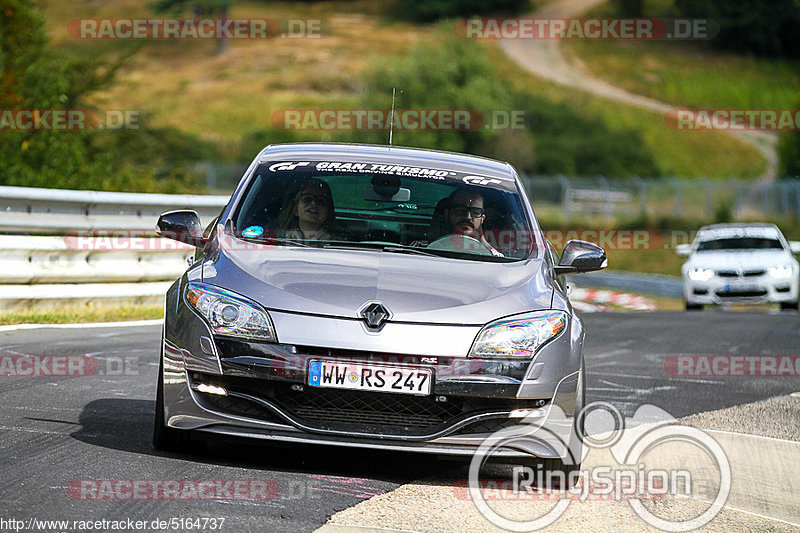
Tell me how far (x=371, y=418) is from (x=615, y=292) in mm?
28820

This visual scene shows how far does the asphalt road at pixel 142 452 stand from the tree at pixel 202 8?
94.6 meters

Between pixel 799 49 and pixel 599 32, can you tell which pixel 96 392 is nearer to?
pixel 799 49

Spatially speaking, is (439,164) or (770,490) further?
(439,164)

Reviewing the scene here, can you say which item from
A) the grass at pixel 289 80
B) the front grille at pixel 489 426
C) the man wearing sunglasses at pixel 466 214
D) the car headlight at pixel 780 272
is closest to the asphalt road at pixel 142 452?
the front grille at pixel 489 426

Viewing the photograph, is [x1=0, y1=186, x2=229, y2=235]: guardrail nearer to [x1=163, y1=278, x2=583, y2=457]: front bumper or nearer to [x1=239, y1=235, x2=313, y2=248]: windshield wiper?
[x1=239, y1=235, x2=313, y2=248]: windshield wiper

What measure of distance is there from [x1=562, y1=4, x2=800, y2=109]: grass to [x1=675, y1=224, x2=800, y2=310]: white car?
2795 inches

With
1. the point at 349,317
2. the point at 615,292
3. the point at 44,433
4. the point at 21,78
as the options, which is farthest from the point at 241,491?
the point at 615,292

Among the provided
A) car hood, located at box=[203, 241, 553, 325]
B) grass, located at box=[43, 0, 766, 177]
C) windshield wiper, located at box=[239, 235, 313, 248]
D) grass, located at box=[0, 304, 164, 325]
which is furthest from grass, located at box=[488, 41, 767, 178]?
car hood, located at box=[203, 241, 553, 325]

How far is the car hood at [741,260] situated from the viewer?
20155 mm

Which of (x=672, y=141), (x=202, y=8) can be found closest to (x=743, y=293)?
(x=672, y=141)

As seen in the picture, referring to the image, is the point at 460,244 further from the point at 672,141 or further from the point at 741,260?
the point at 672,141

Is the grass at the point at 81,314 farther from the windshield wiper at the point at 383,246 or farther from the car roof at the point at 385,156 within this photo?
the windshield wiper at the point at 383,246

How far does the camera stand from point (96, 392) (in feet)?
25.7

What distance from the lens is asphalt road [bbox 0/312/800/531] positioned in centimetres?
492
